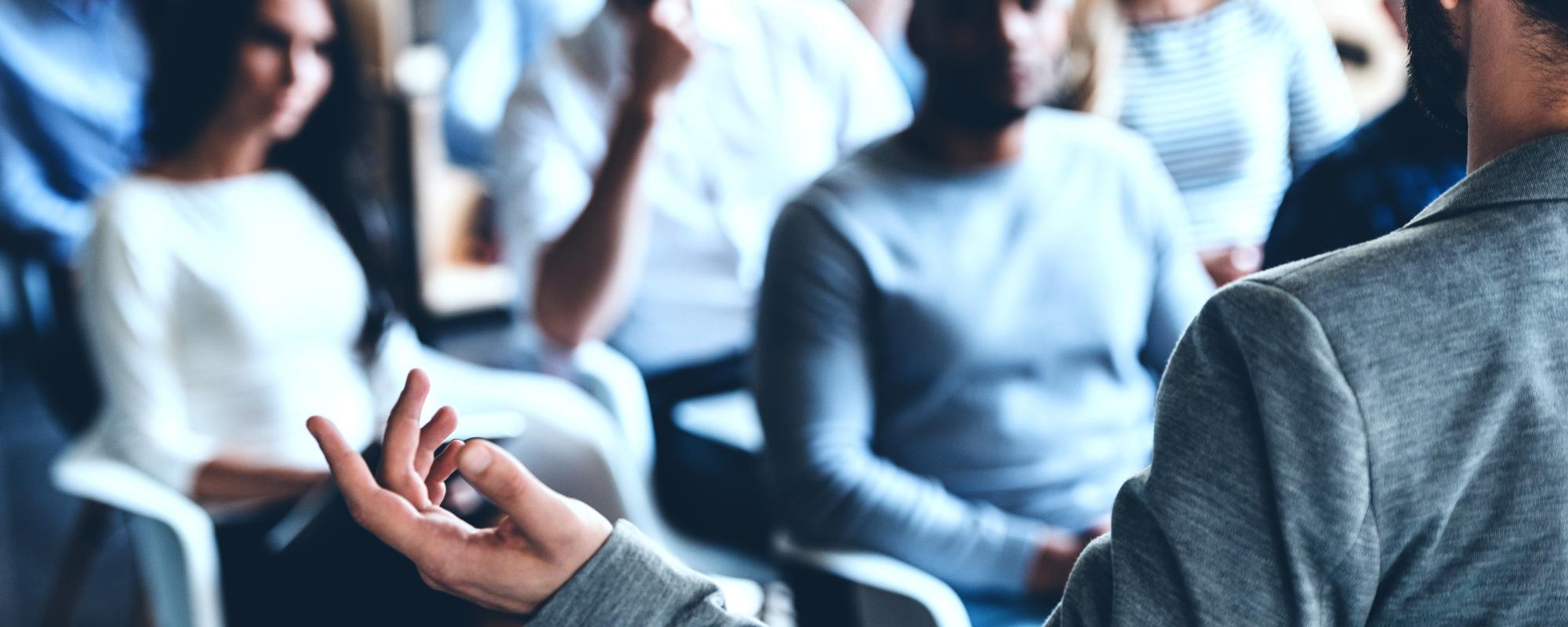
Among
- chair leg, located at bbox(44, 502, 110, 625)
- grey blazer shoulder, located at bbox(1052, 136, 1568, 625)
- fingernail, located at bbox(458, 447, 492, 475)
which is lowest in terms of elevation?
chair leg, located at bbox(44, 502, 110, 625)

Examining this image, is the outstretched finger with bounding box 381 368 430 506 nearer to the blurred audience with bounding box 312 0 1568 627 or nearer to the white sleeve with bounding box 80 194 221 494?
the blurred audience with bounding box 312 0 1568 627

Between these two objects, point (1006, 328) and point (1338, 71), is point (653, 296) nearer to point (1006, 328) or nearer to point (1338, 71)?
point (1006, 328)

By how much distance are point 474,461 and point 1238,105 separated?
1220 mm

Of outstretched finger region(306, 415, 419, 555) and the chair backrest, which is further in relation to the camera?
the chair backrest

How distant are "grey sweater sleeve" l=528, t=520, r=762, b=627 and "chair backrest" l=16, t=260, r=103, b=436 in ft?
4.32

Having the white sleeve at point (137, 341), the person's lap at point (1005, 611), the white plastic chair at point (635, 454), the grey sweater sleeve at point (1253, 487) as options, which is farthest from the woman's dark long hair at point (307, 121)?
the grey sweater sleeve at point (1253, 487)

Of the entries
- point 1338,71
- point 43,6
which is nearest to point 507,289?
point 43,6

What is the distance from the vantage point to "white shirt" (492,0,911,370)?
1.58 meters

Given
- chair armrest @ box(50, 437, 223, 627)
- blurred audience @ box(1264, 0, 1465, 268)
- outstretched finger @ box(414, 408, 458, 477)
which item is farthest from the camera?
chair armrest @ box(50, 437, 223, 627)

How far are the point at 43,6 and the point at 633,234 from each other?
157cm

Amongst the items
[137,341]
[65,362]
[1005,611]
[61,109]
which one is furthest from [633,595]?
[61,109]

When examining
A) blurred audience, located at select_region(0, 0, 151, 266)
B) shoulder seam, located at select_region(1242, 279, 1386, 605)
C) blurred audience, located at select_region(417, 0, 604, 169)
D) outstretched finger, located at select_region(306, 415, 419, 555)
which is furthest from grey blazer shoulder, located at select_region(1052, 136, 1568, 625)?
blurred audience, located at select_region(0, 0, 151, 266)

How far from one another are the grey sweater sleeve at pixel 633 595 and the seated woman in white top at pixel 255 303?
40.2 inches

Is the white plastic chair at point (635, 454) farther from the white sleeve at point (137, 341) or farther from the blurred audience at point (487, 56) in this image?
the blurred audience at point (487, 56)
